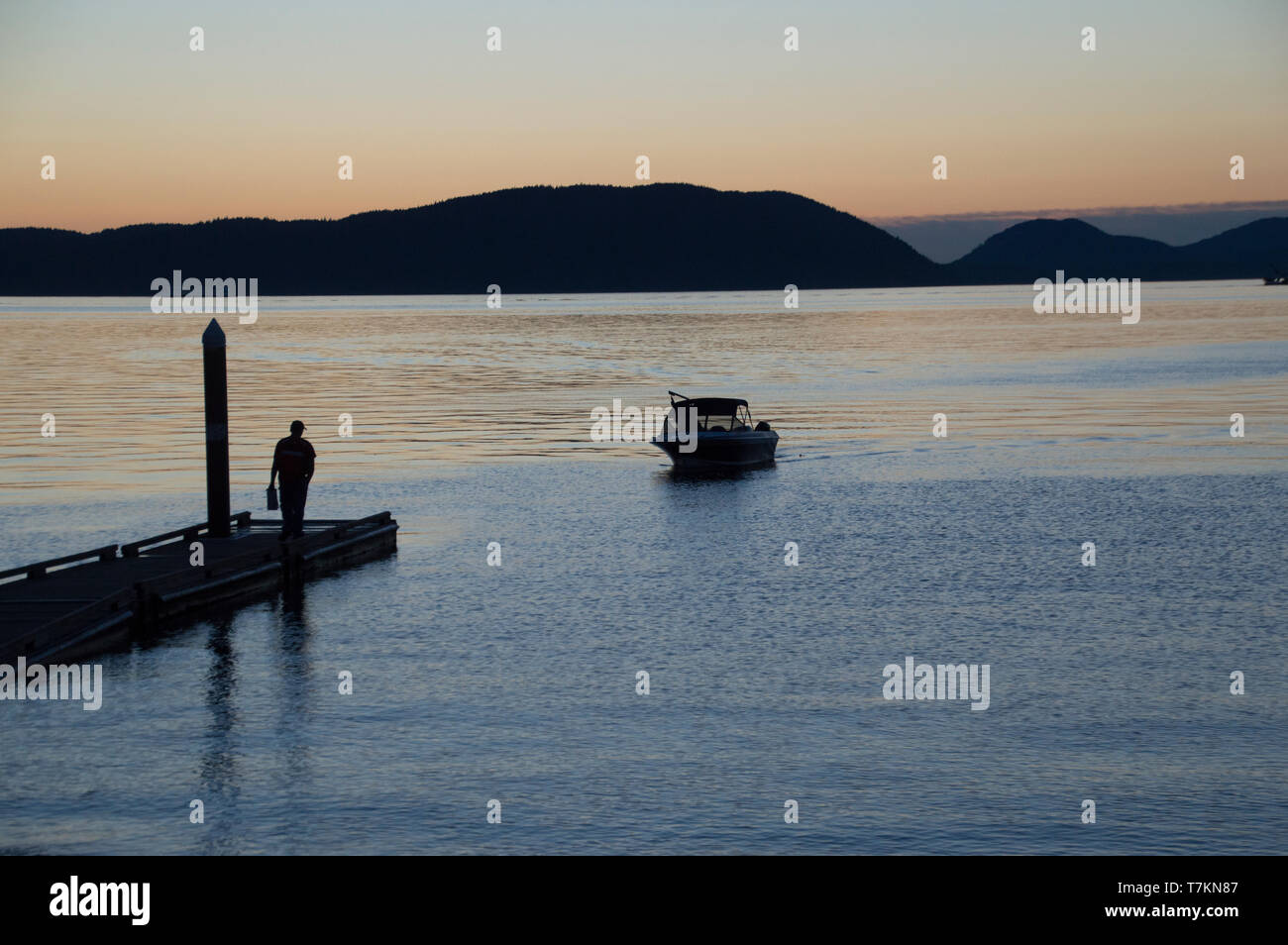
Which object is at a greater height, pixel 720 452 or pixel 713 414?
pixel 713 414

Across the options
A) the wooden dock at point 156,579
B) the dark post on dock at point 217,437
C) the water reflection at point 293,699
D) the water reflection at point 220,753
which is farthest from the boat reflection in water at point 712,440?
the water reflection at point 220,753

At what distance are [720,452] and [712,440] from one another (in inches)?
19.1

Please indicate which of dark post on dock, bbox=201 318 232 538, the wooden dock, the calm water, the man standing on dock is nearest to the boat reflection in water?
the calm water

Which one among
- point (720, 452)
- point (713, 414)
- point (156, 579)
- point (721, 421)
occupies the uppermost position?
point (713, 414)

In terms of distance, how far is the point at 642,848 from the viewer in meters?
13.8

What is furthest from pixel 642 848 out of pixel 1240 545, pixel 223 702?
pixel 1240 545

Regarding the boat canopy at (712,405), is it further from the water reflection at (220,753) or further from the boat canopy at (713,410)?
the water reflection at (220,753)

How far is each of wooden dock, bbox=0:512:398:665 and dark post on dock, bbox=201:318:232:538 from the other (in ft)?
1.40

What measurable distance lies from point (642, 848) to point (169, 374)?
85.8m

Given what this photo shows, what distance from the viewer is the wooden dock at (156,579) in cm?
2081

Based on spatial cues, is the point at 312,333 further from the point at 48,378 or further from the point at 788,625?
the point at 788,625

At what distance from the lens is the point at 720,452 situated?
155 feet

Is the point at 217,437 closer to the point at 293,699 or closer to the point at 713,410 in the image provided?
the point at 293,699

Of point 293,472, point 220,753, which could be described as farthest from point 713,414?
point 220,753
